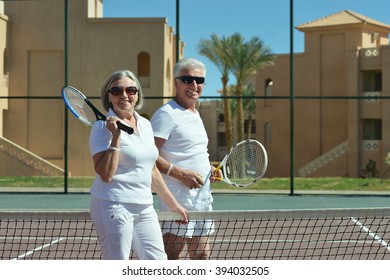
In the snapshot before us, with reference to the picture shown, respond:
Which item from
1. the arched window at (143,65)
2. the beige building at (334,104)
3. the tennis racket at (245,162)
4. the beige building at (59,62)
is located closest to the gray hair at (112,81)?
the tennis racket at (245,162)

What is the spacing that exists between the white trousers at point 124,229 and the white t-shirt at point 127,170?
0.04 meters

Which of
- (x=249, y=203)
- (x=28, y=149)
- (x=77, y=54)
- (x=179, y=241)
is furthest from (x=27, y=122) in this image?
(x=179, y=241)

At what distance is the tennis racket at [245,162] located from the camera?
504cm

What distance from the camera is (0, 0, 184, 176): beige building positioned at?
33.4m

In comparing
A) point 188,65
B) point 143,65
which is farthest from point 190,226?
point 143,65

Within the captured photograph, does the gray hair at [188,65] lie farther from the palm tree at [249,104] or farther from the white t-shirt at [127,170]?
the palm tree at [249,104]

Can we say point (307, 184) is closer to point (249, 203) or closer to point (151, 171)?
point (249, 203)

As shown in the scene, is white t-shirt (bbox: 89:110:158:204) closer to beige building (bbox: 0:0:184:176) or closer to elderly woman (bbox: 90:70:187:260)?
elderly woman (bbox: 90:70:187:260)

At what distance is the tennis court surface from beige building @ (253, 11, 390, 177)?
20.2m

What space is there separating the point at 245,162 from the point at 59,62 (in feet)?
100

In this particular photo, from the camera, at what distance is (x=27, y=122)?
3416 centimetres

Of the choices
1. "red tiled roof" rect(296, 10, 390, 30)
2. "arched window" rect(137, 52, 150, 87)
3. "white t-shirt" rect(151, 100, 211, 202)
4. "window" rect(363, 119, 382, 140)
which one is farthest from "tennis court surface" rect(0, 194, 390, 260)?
"red tiled roof" rect(296, 10, 390, 30)

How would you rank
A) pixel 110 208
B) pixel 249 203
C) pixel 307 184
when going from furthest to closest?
pixel 307 184, pixel 249 203, pixel 110 208

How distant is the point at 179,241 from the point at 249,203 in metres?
11.4
